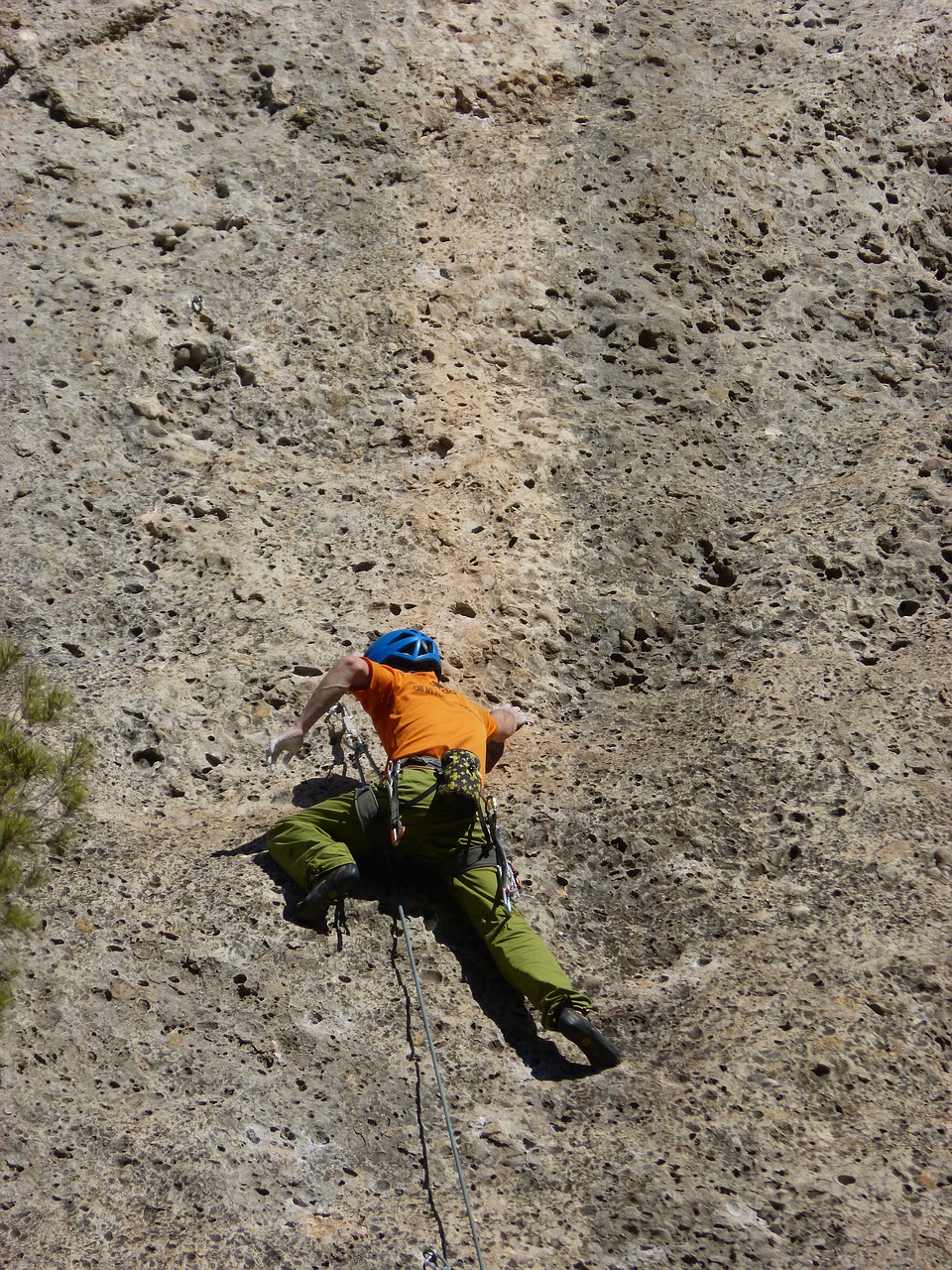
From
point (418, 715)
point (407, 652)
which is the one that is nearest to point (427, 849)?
point (418, 715)

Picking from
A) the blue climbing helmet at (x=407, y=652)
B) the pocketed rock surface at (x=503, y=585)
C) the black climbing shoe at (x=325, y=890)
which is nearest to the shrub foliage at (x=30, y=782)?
the pocketed rock surface at (x=503, y=585)

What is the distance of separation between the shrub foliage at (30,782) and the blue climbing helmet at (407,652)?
3.93 ft

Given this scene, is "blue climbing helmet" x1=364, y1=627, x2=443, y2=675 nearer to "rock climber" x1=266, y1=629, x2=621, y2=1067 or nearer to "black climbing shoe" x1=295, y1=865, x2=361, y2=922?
"rock climber" x1=266, y1=629, x2=621, y2=1067

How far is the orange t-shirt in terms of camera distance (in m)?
4.77

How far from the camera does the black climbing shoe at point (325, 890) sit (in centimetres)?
432

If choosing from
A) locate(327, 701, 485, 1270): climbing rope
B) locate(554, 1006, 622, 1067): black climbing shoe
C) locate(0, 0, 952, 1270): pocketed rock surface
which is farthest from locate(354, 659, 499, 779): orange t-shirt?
locate(554, 1006, 622, 1067): black climbing shoe

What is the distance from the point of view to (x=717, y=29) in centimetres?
838

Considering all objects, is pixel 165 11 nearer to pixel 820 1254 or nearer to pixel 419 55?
pixel 419 55

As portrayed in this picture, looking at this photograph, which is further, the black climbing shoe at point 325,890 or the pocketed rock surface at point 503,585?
the black climbing shoe at point 325,890

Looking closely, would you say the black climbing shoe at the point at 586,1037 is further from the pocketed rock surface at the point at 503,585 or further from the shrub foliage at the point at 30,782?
the shrub foliage at the point at 30,782

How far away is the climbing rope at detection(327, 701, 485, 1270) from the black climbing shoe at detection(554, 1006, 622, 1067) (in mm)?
435

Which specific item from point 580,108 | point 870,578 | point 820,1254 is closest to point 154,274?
point 580,108

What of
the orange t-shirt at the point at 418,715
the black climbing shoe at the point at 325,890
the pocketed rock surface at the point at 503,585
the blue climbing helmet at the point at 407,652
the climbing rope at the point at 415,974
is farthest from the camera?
the blue climbing helmet at the point at 407,652

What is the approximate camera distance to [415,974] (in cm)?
407
